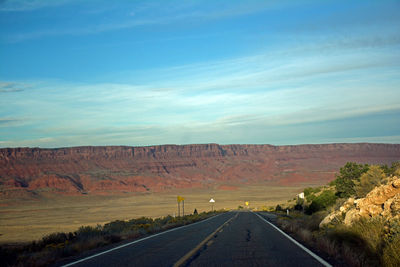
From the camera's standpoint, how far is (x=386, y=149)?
577ft

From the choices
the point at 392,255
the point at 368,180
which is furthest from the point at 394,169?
the point at 392,255

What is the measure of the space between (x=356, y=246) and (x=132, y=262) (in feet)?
19.7

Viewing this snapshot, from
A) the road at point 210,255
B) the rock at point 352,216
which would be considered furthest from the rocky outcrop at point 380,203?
the road at point 210,255

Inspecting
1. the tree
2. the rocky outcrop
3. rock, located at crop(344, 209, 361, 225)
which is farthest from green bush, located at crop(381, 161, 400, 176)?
the tree

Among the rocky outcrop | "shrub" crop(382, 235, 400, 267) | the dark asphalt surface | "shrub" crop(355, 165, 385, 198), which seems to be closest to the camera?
"shrub" crop(382, 235, 400, 267)

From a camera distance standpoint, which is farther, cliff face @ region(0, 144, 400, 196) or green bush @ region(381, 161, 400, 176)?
cliff face @ region(0, 144, 400, 196)

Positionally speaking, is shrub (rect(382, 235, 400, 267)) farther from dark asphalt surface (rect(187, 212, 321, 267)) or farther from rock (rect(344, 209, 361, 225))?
rock (rect(344, 209, 361, 225))

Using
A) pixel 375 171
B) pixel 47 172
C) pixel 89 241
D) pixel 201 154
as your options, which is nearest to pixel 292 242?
pixel 89 241

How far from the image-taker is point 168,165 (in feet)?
552

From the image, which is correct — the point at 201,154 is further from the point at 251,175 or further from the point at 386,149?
the point at 386,149

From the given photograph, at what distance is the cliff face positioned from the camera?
130 metres

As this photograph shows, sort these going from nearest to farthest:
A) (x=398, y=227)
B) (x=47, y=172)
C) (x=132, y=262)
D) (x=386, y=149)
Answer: (x=398, y=227), (x=132, y=262), (x=47, y=172), (x=386, y=149)

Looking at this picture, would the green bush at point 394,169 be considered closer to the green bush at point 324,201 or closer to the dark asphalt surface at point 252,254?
the dark asphalt surface at point 252,254

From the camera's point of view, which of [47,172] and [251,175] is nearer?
[47,172]
